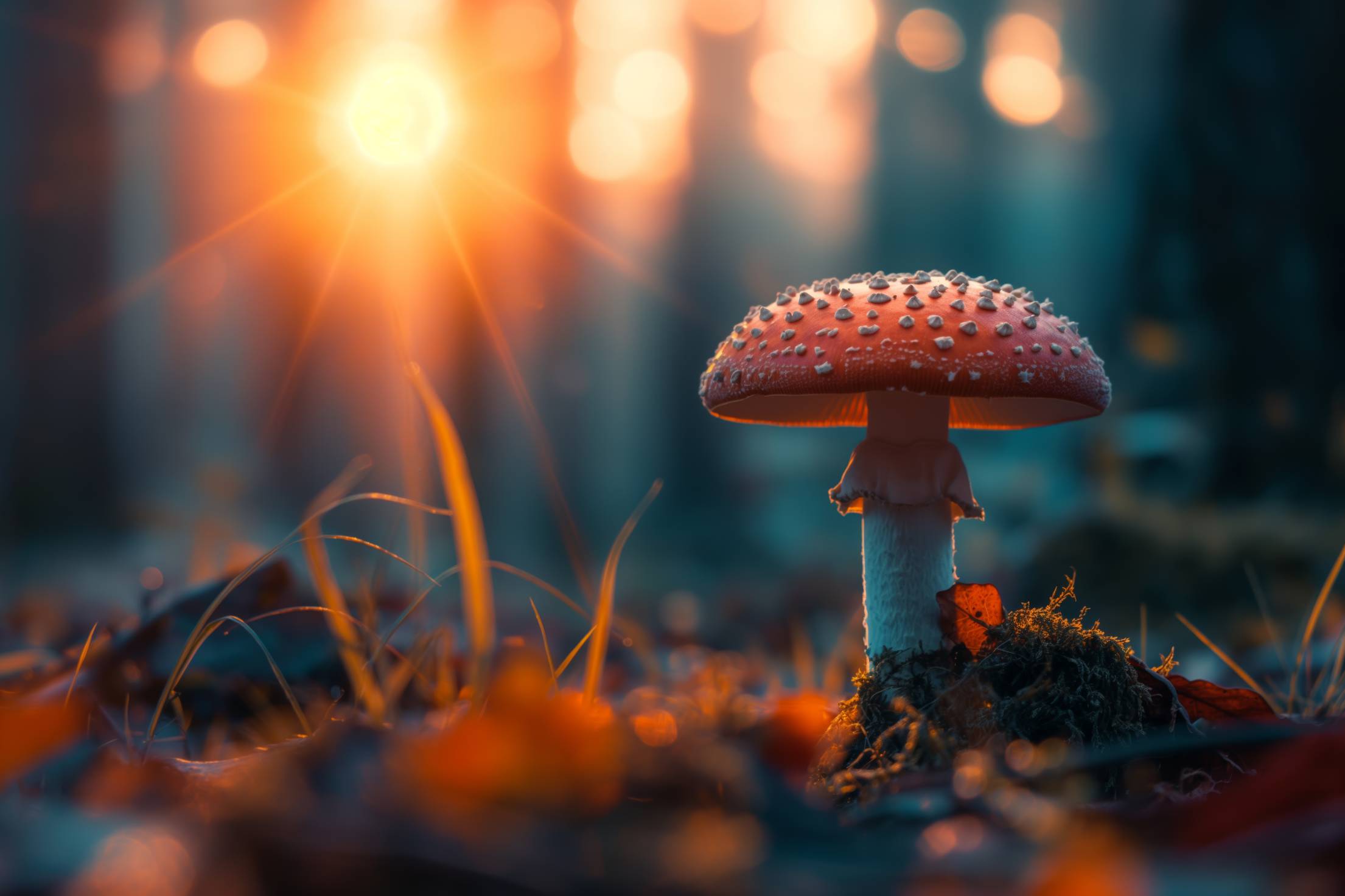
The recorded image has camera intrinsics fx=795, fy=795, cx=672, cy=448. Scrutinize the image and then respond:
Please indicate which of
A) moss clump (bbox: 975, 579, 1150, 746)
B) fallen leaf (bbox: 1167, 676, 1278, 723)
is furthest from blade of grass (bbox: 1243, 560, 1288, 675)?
moss clump (bbox: 975, 579, 1150, 746)

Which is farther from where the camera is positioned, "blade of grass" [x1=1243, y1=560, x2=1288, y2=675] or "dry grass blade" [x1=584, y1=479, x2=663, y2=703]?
"blade of grass" [x1=1243, y1=560, x2=1288, y2=675]

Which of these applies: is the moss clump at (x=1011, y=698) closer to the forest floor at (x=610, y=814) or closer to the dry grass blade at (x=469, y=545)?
the forest floor at (x=610, y=814)

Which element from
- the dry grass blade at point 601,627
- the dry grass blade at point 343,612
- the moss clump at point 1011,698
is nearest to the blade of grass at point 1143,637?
the moss clump at point 1011,698

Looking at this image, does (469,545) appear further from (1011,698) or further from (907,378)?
(1011,698)

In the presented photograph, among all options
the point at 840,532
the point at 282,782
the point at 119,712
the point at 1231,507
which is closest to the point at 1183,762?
the point at 282,782

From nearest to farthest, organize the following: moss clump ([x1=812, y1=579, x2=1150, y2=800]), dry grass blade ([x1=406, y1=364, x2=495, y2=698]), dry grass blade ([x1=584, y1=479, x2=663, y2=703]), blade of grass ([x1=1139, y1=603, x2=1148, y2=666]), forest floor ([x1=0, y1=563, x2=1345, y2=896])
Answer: forest floor ([x1=0, y1=563, x2=1345, y2=896]), dry grass blade ([x1=406, y1=364, x2=495, y2=698]), dry grass blade ([x1=584, y1=479, x2=663, y2=703]), moss clump ([x1=812, y1=579, x2=1150, y2=800]), blade of grass ([x1=1139, y1=603, x2=1148, y2=666])

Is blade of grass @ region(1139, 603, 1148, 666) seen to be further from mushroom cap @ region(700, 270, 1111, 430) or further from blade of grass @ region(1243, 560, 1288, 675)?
mushroom cap @ region(700, 270, 1111, 430)
